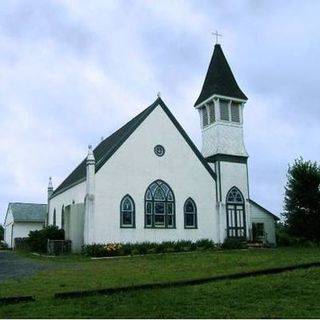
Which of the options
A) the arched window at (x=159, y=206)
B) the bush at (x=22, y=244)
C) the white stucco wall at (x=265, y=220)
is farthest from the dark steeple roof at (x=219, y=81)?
the bush at (x=22, y=244)

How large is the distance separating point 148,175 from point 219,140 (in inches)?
268

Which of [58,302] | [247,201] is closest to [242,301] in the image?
[58,302]

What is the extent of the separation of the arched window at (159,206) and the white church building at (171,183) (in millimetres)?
65

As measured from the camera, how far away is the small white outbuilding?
61156mm

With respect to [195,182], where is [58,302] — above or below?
below

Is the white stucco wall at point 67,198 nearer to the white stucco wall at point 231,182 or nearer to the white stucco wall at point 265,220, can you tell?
the white stucco wall at point 231,182

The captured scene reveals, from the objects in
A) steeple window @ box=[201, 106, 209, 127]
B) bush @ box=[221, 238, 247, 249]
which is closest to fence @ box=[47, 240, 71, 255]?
bush @ box=[221, 238, 247, 249]

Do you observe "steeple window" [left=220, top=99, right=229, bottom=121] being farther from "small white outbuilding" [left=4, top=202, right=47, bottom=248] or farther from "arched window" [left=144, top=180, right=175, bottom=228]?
"small white outbuilding" [left=4, top=202, right=47, bottom=248]

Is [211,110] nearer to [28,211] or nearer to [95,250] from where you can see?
[95,250]

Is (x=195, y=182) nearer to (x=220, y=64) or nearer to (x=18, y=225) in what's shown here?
(x=220, y=64)

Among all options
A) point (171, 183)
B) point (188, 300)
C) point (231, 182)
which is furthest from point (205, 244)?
point (188, 300)

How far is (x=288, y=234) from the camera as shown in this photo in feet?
119

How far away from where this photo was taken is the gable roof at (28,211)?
61719 millimetres

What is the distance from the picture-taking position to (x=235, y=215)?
36594 millimetres
